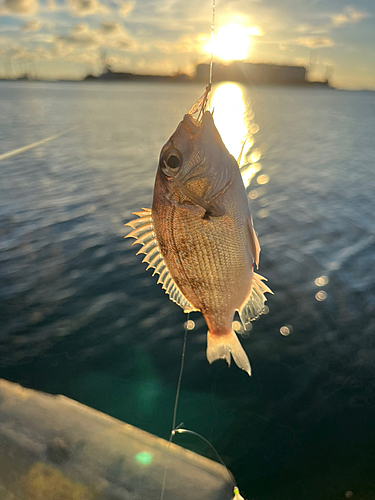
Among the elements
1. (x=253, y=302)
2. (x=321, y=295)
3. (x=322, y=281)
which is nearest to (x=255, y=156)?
(x=322, y=281)

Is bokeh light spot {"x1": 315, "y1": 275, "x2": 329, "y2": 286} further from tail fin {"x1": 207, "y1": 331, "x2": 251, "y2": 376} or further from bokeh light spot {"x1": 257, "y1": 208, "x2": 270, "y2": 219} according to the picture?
tail fin {"x1": 207, "y1": 331, "x2": 251, "y2": 376}

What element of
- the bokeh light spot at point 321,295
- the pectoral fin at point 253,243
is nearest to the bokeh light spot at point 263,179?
the bokeh light spot at point 321,295

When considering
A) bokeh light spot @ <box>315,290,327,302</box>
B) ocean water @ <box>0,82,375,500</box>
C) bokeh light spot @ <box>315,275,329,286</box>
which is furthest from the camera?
bokeh light spot @ <box>315,275,329,286</box>

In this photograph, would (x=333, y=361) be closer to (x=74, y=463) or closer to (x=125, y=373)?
(x=125, y=373)

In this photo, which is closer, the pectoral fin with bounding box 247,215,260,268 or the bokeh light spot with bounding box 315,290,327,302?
the pectoral fin with bounding box 247,215,260,268

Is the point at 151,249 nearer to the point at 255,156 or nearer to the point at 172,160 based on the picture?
the point at 172,160

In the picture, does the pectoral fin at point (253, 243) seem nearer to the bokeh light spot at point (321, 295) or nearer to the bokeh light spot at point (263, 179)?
the bokeh light spot at point (321, 295)

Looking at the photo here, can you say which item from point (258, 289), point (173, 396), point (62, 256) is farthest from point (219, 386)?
point (62, 256)

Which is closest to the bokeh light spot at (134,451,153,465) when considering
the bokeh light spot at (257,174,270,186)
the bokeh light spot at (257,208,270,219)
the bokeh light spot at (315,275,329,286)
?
the bokeh light spot at (315,275,329,286)
